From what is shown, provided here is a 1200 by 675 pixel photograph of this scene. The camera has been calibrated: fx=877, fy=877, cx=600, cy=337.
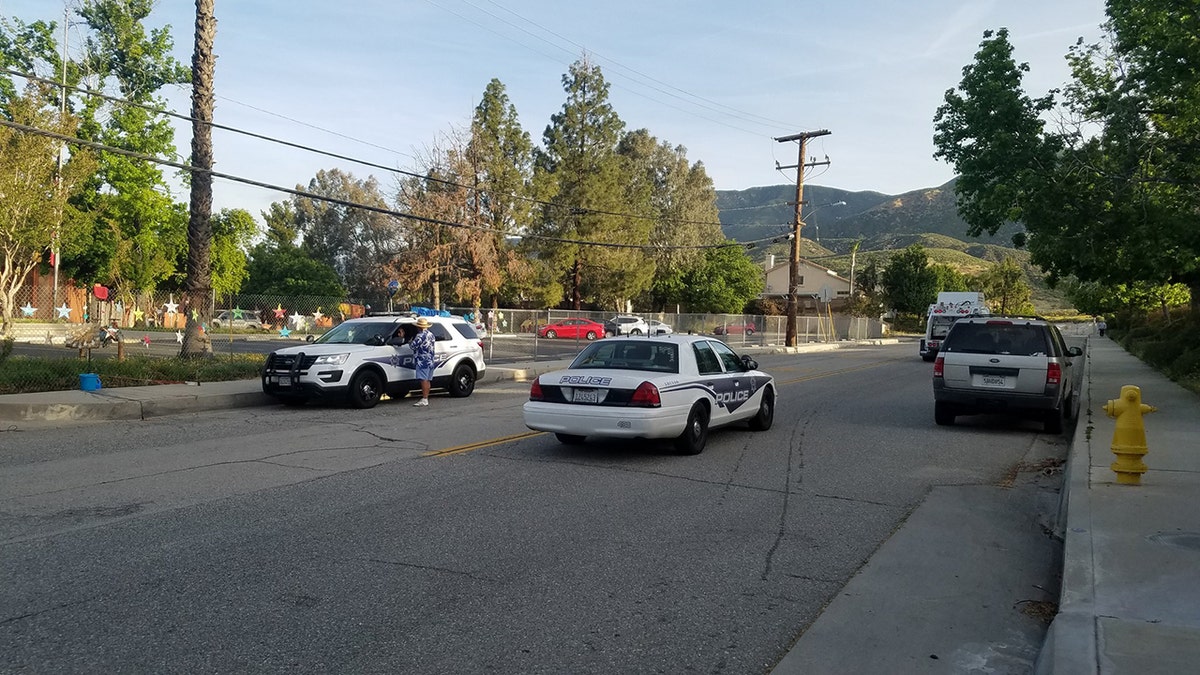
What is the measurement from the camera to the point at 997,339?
13266 mm

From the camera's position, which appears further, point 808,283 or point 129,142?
point 808,283

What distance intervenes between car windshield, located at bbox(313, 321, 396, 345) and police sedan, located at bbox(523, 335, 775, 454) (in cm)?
634

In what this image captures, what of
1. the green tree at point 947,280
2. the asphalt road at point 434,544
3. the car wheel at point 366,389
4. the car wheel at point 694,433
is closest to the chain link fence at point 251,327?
the car wheel at point 366,389

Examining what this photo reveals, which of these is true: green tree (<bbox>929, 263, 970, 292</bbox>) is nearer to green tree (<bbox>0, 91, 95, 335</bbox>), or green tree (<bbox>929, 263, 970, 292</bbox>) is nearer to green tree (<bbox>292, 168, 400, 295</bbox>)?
green tree (<bbox>292, 168, 400, 295</bbox>)

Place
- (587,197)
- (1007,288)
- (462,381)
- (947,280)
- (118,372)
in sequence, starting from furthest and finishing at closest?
1. (1007,288)
2. (947,280)
3. (587,197)
4. (462,381)
5. (118,372)

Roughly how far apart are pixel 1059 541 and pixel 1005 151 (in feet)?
35.3

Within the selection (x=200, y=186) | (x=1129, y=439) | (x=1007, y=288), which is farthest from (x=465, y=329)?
(x=1007, y=288)

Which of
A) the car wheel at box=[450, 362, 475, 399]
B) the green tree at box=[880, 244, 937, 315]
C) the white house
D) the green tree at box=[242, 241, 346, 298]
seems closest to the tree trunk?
the car wheel at box=[450, 362, 475, 399]

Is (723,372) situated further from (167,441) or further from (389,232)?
(389,232)

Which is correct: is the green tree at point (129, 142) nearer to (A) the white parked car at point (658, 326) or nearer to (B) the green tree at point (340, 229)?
(A) the white parked car at point (658, 326)

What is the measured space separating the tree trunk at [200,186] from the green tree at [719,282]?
51.9 meters

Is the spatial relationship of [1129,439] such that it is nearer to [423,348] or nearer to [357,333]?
[423,348]

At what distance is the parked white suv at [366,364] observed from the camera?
592 inches

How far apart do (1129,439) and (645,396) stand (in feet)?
15.5
